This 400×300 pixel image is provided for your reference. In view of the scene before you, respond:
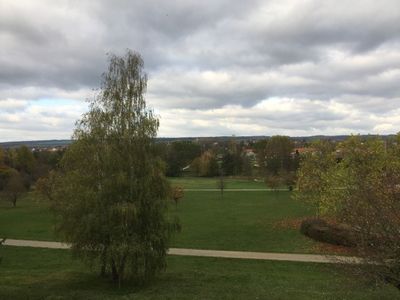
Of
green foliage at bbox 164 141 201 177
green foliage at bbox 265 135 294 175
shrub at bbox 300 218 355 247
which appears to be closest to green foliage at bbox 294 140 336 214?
shrub at bbox 300 218 355 247

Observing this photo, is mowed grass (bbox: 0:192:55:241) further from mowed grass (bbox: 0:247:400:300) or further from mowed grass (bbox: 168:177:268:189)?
mowed grass (bbox: 168:177:268:189)

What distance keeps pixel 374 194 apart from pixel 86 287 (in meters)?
10.9

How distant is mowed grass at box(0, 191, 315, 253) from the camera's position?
27938 millimetres

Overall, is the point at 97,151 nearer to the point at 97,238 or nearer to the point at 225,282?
the point at 97,238

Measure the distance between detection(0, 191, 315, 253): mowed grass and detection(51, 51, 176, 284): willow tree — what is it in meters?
9.58

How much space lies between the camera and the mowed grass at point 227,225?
27938mm

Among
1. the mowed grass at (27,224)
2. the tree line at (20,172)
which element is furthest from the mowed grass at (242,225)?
the tree line at (20,172)

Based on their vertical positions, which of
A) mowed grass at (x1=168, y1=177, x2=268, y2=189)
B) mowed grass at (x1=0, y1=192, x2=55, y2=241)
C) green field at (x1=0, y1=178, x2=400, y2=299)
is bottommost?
mowed grass at (x1=168, y1=177, x2=268, y2=189)

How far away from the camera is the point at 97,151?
698 inches

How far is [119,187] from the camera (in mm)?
17297

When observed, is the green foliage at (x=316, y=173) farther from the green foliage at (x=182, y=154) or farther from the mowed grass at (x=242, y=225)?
the green foliage at (x=182, y=154)

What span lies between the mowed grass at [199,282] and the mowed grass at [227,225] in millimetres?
4177

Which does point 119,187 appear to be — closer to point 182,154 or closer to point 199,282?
point 199,282

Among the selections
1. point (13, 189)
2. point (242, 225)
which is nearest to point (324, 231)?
point (242, 225)
